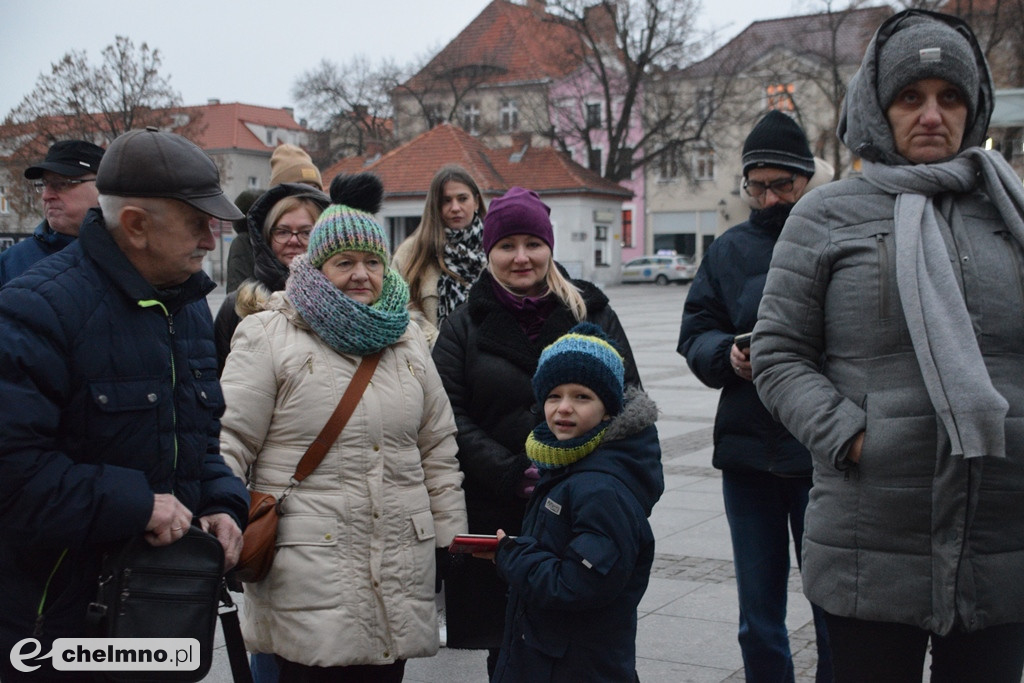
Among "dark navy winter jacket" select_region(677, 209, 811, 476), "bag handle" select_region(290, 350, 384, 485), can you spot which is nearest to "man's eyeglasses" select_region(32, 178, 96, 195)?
"bag handle" select_region(290, 350, 384, 485)

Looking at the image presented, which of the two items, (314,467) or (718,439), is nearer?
(314,467)

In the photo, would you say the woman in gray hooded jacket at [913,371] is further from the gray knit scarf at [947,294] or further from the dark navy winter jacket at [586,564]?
the dark navy winter jacket at [586,564]

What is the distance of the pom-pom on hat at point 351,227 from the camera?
3.51m

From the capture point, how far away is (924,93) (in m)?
2.70

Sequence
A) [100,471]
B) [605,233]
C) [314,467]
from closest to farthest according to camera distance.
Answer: [100,471] → [314,467] → [605,233]

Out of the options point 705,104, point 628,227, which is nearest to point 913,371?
point 705,104

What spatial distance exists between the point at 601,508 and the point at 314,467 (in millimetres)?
902

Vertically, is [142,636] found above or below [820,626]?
above

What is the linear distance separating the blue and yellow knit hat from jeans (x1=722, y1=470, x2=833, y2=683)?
953mm

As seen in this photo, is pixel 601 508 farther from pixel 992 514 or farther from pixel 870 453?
pixel 992 514

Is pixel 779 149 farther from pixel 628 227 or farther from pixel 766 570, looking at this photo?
pixel 628 227

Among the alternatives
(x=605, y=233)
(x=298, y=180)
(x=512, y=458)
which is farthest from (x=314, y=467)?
(x=605, y=233)

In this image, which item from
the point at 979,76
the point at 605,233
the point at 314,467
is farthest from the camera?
the point at 605,233

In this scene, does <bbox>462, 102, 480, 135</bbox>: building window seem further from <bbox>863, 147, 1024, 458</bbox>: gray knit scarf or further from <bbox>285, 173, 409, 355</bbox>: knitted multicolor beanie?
<bbox>863, 147, 1024, 458</bbox>: gray knit scarf
